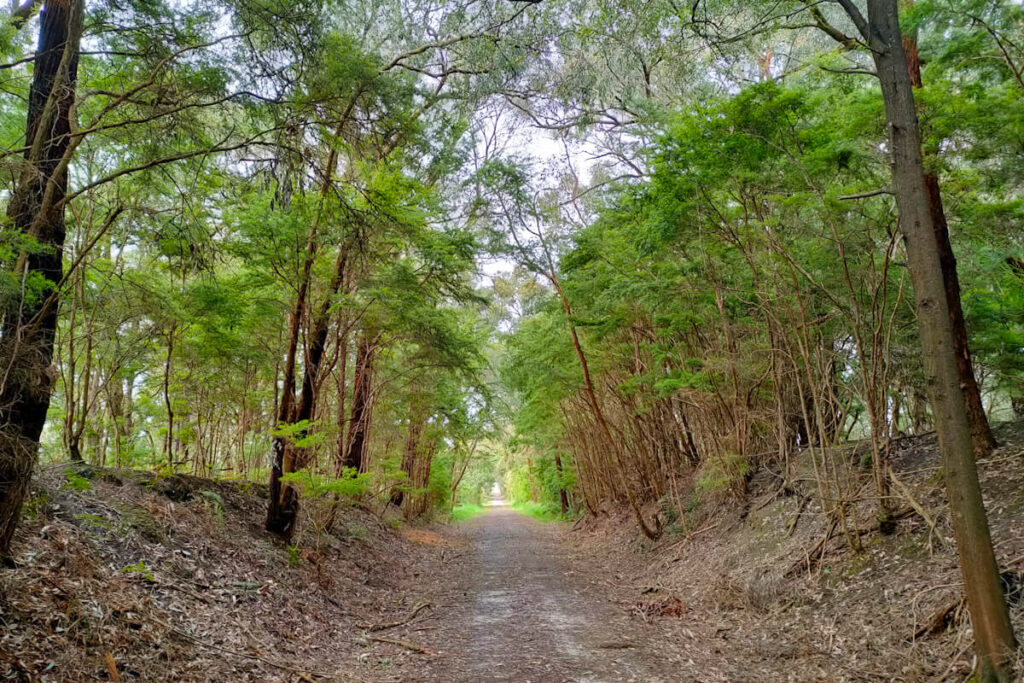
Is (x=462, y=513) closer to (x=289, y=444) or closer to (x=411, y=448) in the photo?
(x=411, y=448)


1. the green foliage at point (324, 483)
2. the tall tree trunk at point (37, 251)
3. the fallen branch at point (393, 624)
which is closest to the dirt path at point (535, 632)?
the fallen branch at point (393, 624)

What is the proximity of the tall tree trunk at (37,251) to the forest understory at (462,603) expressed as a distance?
0.59 m

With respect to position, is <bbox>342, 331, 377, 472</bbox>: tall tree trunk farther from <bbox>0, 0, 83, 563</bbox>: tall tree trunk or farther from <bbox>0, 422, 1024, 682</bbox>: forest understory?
<bbox>0, 0, 83, 563</bbox>: tall tree trunk

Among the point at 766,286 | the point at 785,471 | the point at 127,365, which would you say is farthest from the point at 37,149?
the point at 785,471

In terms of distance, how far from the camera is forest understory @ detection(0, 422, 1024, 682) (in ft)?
13.0

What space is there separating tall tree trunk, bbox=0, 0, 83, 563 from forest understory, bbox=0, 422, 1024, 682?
1.95ft

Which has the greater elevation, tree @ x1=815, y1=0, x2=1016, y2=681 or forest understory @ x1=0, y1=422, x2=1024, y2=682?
tree @ x1=815, y1=0, x2=1016, y2=681

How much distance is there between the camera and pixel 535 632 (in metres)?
6.01

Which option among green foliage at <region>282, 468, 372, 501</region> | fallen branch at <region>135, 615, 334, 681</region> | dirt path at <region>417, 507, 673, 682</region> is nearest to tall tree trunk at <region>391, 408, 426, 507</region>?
dirt path at <region>417, 507, 673, 682</region>

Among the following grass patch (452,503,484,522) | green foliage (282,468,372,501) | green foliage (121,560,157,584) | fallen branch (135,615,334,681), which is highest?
green foliage (282,468,372,501)

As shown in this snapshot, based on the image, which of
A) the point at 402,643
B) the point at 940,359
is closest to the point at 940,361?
the point at 940,359

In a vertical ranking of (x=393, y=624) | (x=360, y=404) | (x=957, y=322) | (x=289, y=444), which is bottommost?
(x=393, y=624)

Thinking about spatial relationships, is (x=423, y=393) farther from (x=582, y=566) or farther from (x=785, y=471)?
(x=785, y=471)

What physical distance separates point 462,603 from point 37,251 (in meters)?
6.39
